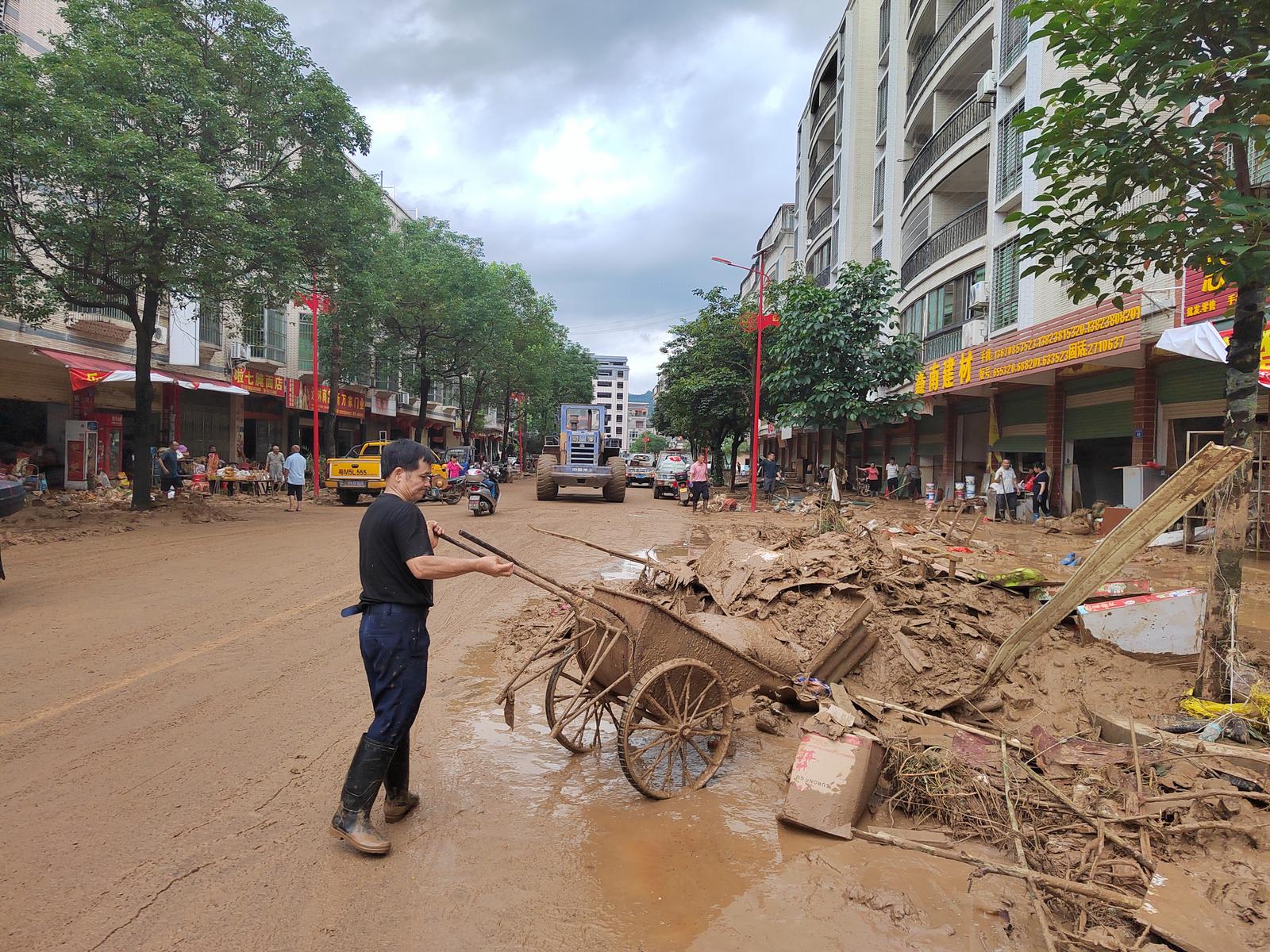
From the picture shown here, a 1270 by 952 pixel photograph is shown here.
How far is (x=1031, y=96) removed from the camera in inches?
709

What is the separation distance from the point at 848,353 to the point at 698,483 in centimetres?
566

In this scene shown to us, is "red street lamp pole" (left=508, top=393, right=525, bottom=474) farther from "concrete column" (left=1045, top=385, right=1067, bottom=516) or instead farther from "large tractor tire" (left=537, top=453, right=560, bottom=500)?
"concrete column" (left=1045, top=385, right=1067, bottom=516)

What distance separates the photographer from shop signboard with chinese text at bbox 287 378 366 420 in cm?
3150

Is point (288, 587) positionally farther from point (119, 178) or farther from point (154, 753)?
point (119, 178)

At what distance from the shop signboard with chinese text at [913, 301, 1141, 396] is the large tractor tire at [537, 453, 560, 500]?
1182 cm

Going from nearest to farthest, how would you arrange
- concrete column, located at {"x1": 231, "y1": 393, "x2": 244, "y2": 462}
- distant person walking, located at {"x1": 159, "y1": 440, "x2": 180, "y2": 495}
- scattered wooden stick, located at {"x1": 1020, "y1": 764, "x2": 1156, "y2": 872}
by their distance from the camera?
1. scattered wooden stick, located at {"x1": 1020, "y1": 764, "x2": 1156, "y2": 872}
2. distant person walking, located at {"x1": 159, "y1": 440, "x2": 180, "y2": 495}
3. concrete column, located at {"x1": 231, "y1": 393, "x2": 244, "y2": 462}

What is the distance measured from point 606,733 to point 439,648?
230 centimetres

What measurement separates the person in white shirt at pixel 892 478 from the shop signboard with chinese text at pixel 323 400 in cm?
2049

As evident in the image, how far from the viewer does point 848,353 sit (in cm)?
2075

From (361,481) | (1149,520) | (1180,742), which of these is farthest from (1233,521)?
(361,481)

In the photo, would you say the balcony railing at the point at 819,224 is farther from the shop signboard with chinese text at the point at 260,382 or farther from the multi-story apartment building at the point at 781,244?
the shop signboard with chinese text at the point at 260,382

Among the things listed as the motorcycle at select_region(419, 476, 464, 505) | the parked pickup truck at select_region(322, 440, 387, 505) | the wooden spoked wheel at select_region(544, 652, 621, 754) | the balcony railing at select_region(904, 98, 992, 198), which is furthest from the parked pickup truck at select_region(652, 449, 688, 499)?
the wooden spoked wheel at select_region(544, 652, 621, 754)

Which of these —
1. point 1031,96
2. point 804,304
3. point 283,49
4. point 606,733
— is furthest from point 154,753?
point 1031,96

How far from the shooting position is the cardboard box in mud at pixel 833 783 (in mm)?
3576
